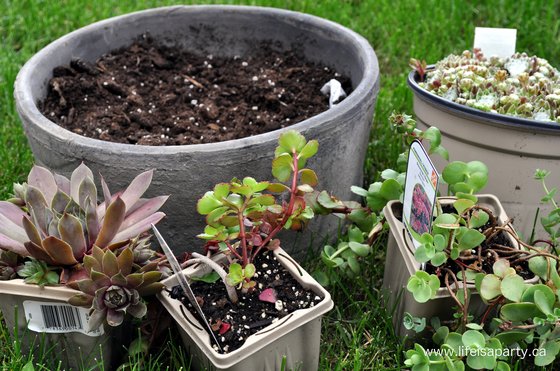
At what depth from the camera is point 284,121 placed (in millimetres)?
1864

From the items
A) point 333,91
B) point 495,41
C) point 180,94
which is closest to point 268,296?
point 333,91

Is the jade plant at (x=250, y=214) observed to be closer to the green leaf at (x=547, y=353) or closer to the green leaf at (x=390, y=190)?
the green leaf at (x=390, y=190)

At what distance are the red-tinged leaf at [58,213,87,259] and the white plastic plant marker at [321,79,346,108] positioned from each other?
2.78 ft

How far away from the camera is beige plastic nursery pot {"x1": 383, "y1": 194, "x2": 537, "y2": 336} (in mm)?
1340

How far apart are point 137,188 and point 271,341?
1.39 ft

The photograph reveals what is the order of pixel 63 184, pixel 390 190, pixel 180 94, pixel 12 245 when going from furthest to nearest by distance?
pixel 180 94 < pixel 390 190 < pixel 63 184 < pixel 12 245

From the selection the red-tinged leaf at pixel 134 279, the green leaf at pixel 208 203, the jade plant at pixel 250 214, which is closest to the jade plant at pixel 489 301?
the jade plant at pixel 250 214

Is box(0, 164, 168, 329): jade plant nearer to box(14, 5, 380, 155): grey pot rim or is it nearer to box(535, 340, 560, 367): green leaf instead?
box(14, 5, 380, 155): grey pot rim

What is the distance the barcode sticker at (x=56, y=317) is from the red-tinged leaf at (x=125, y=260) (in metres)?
0.11

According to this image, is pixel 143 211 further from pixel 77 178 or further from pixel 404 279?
pixel 404 279

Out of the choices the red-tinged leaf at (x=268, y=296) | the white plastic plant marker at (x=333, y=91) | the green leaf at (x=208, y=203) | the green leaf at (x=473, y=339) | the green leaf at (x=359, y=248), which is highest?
the green leaf at (x=208, y=203)

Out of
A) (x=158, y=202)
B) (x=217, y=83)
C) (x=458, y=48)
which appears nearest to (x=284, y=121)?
(x=217, y=83)

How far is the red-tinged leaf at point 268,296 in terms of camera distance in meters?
1.29

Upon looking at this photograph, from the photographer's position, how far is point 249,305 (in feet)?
4.29
